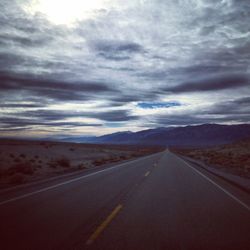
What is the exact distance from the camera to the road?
264 inches

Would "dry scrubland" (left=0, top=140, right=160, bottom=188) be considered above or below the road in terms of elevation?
above

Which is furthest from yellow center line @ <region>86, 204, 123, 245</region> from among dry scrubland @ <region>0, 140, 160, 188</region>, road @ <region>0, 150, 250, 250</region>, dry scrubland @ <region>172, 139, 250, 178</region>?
dry scrubland @ <region>172, 139, 250, 178</region>

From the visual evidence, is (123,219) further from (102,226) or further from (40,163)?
(40,163)

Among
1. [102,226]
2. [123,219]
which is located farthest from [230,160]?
[102,226]

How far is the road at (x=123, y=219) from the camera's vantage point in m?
6.71

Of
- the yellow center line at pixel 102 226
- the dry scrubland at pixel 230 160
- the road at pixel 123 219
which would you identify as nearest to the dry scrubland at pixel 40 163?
the road at pixel 123 219

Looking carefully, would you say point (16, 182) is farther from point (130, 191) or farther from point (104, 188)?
point (130, 191)

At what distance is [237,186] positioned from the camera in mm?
16094

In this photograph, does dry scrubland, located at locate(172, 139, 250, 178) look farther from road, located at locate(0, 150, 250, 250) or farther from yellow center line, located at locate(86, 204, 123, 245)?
yellow center line, located at locate(86, 204, 123, 245)

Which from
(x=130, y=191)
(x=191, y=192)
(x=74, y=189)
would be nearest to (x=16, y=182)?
(x=74, y=189)

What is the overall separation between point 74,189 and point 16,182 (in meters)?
4.80

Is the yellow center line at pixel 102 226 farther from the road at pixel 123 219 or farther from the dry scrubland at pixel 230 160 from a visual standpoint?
the dry scrubland at pixel 230 160

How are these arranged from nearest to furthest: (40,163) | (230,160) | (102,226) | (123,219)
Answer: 1. (102,226)
2. (123,219)
3. (40,163)
4. (230,160)

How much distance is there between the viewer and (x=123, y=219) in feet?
28.6
